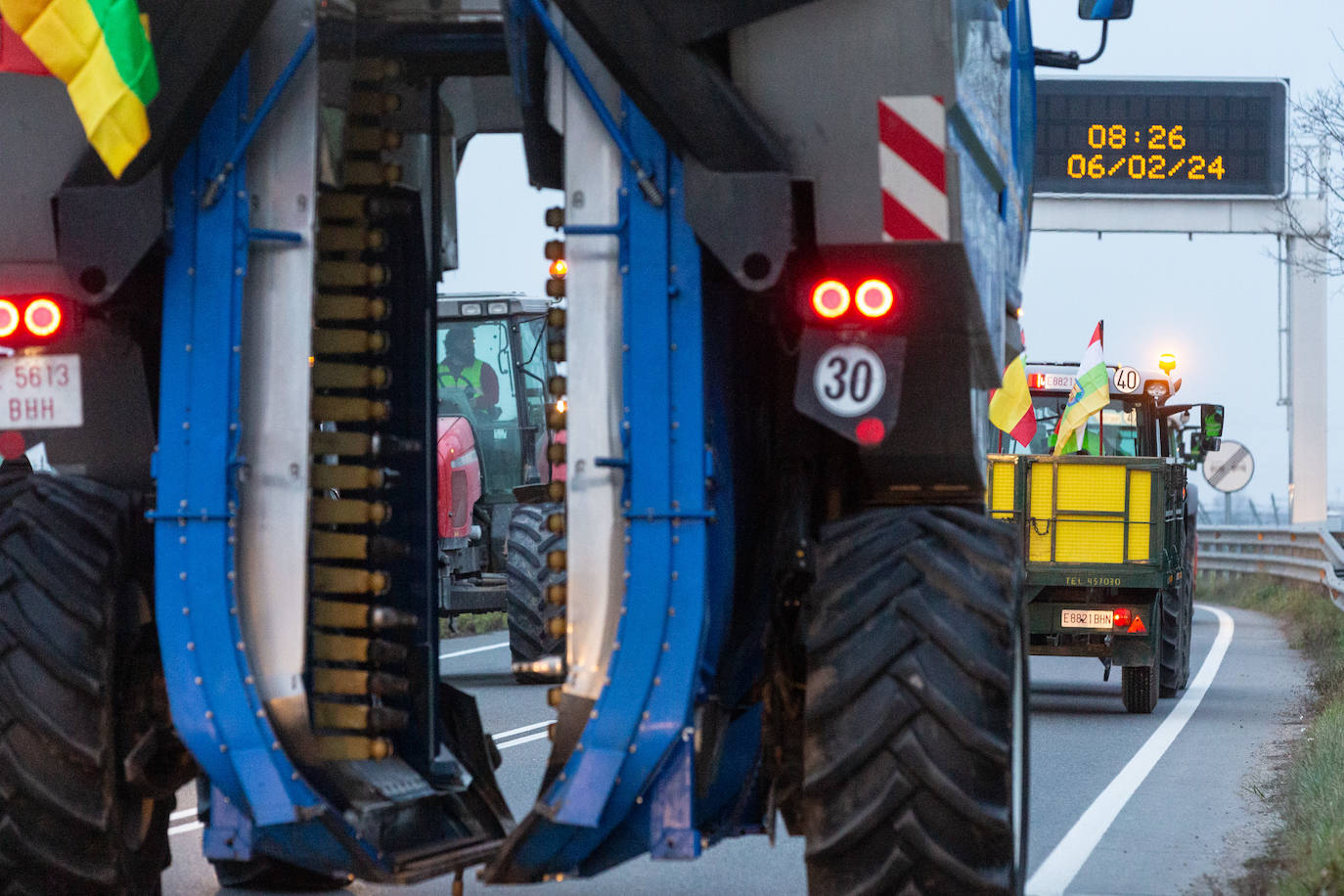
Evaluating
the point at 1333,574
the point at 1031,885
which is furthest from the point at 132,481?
the point at 1333,574

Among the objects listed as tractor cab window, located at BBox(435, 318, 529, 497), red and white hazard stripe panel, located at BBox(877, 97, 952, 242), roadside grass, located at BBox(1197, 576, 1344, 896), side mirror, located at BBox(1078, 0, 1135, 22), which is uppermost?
side mirror, located at BBox(1078, 0, 1135, 22)

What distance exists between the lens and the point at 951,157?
525 cm

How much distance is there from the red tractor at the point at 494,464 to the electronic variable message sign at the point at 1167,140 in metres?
20.4

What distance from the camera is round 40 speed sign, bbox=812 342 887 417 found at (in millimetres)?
5348

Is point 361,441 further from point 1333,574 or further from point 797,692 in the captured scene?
point 1333,574

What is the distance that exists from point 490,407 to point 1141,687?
5862 millimetres

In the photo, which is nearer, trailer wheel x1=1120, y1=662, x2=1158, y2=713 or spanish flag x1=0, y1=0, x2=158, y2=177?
spanish flag x1=0, y1=0, x2=158, y2=177

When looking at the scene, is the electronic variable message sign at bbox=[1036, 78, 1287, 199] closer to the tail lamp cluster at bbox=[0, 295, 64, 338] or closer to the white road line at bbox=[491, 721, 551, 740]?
the white road line at bbox=[491, 721, 551, 740]

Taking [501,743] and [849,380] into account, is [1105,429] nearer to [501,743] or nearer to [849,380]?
[501,743]

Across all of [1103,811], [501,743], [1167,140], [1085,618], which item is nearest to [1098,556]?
[1085,618]

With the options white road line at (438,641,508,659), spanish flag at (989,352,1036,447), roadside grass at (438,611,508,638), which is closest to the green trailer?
white road line at (438,641,508,659)

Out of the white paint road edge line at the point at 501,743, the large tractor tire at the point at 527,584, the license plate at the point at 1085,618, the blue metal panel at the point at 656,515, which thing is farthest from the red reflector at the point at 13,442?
the license plate at the point at 1085,618

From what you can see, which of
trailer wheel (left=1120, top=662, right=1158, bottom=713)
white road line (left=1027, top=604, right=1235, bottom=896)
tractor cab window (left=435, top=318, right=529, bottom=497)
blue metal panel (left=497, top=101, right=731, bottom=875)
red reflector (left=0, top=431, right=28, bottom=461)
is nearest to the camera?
blue metal panel (left=497, top=101, right=731, bottom=875)

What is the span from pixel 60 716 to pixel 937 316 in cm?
221
